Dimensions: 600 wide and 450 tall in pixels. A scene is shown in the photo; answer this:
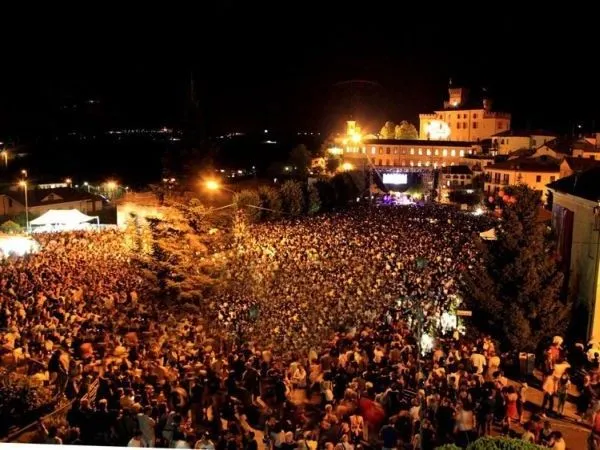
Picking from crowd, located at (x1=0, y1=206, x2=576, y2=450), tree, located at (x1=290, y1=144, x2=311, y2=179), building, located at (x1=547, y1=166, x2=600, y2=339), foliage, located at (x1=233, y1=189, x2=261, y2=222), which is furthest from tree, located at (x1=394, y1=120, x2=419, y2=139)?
building, located at (x1=547, y1=166, x2=600, y2=339)

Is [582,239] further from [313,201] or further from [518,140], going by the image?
[518,140]

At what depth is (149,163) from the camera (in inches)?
4628

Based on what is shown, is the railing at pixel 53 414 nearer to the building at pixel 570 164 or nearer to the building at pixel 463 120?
the building at pixel 570 164

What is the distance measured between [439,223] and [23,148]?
10546cm

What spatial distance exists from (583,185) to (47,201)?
2889 cm

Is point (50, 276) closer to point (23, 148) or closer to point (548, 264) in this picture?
point (548, 264)

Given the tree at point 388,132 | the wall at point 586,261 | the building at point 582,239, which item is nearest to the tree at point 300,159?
the tree at point 388,132

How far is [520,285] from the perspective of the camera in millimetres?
11664

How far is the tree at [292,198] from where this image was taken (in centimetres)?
4712

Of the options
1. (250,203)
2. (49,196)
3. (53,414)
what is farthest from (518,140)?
(53,414)

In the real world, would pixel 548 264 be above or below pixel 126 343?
above

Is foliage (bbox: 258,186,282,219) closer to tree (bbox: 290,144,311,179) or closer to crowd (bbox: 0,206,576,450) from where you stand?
crowd (bbox: 0,206,576,450)

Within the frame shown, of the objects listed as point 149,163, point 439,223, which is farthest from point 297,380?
point 149,163

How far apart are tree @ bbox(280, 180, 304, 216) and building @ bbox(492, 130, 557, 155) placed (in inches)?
1156
